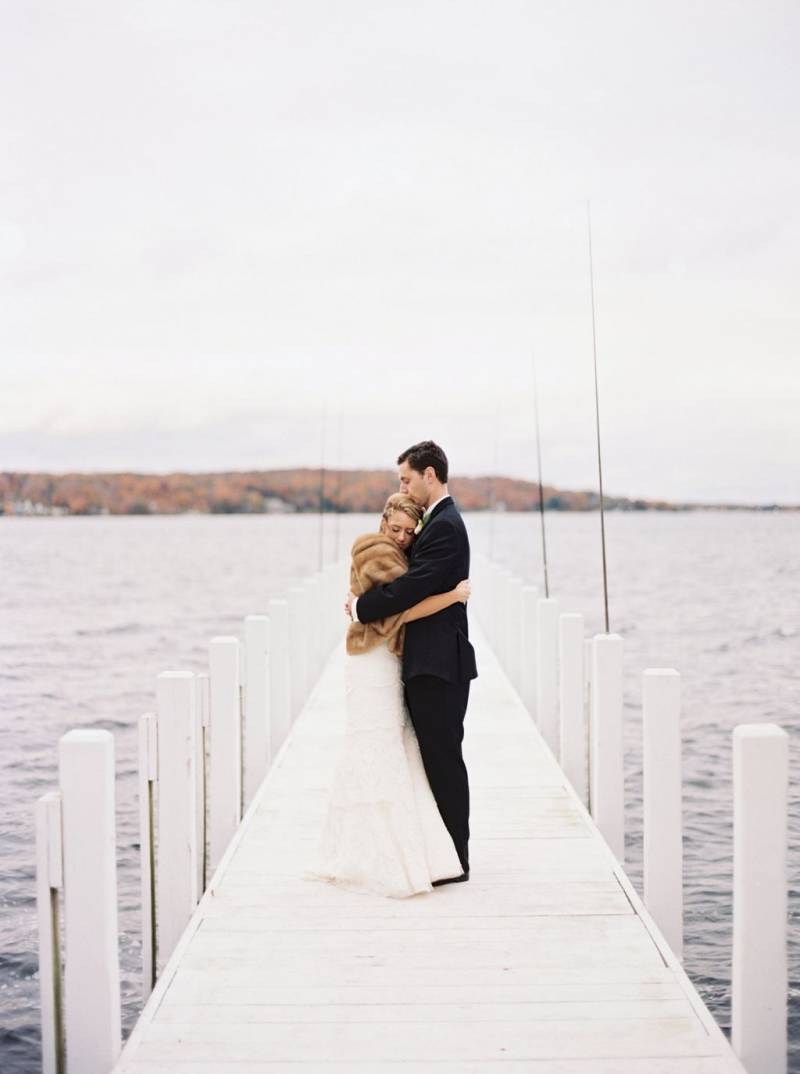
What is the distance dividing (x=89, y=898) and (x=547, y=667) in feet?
18.5

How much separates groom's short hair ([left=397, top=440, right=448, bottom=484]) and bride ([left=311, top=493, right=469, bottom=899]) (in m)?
0.15

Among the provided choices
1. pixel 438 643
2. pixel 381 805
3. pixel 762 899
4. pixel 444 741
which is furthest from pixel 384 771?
pixel 762 899

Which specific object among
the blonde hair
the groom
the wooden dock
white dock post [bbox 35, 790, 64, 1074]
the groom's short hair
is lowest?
the wooden dock

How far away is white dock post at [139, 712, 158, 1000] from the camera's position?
4523 mm

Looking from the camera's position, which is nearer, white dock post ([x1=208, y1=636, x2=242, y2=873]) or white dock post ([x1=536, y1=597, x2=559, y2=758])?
white dock post ([x1=208, y1=636, x2=242, y2=873])

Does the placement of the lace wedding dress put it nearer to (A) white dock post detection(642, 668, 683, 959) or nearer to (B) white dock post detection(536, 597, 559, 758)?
(A) white dock post detection(642, 668, 683, 959)

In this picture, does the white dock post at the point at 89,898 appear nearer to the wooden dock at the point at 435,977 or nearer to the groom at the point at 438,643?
the wooden dock at the point at 435,977

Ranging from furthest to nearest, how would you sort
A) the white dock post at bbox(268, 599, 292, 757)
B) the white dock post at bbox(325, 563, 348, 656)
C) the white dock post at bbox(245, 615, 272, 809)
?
the white dock post at bbox(325, 563, 348, 656), the white dock post at bbox(268, 599, 292, 757), the white dock post at bbox(245, 615, 272, 809)

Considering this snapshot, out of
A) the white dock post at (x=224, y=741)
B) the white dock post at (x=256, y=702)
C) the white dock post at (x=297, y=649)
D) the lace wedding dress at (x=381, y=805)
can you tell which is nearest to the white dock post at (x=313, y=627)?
the white dock post at (x=297, y=649)

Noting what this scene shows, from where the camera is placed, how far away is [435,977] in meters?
4.04

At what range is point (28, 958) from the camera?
7867 mm

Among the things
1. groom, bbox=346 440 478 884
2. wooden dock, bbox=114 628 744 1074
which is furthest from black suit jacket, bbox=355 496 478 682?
wooden dock, bbox=114 628 744 1074

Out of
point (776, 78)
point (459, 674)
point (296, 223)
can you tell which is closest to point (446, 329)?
point (296, 223)

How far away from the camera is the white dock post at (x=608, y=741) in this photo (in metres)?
5.96
